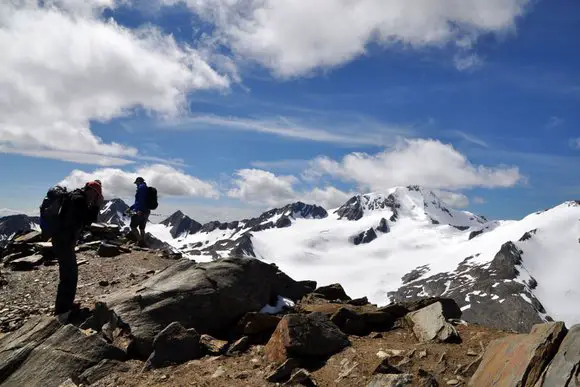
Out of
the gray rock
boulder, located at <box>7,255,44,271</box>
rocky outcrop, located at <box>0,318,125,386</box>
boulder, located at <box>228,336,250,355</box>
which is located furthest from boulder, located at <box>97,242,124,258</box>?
the gray rock

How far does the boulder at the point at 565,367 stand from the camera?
8.20 meters

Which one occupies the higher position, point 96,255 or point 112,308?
point 96,255

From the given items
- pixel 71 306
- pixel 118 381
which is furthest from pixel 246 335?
pixel 71 306

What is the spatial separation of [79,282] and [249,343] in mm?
10885

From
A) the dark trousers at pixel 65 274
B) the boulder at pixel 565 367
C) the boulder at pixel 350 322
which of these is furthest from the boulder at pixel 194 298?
the boulder at pixel 565 367

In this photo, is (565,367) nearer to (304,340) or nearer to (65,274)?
(304,340)

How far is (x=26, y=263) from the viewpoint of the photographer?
23.7m

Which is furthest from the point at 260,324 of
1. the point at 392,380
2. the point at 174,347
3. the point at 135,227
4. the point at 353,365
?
the point at 135,227

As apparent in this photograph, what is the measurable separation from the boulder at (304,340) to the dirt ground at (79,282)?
8465mm

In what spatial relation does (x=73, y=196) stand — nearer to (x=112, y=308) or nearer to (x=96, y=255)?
(x=112, y=308)

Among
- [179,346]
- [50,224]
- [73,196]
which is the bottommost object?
[179,346]

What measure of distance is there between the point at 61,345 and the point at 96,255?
46.1 feet

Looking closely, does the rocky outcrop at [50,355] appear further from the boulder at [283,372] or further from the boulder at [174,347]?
the boulder at [283,372]

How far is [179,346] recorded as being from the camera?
40.7 feet
